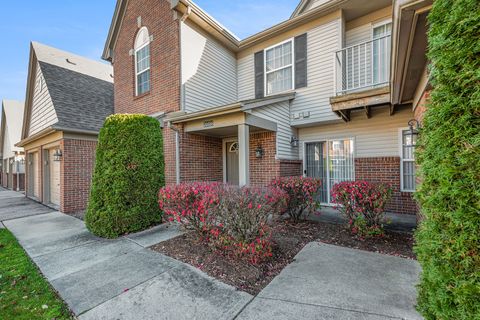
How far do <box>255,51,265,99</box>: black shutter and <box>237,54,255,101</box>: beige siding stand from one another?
18cm

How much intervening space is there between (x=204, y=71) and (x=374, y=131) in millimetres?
6219

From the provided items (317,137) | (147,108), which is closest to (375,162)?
(317,137)

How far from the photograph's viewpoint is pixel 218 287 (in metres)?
3.05

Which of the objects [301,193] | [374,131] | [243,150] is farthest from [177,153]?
[374,131]

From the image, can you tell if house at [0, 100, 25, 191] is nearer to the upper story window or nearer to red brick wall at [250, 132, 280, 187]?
the upper story window

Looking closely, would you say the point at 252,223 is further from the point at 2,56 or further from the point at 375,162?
the point at 2,56

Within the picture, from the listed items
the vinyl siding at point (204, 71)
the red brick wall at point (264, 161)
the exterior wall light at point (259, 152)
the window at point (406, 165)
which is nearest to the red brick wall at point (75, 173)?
the vinyl siding at point (204, 71)

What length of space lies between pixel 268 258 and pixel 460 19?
11.9 ft

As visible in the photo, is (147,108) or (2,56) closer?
(147,108)

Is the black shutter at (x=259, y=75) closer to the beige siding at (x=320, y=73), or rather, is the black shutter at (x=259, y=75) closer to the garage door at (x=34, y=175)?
the beige siding at (x=320, y=73)

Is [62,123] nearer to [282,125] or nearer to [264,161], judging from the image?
[264,161]

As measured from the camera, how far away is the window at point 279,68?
8.27 meters

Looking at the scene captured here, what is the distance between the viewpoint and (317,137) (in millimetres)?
8180

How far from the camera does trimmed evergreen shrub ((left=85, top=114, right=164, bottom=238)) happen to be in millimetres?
5340
